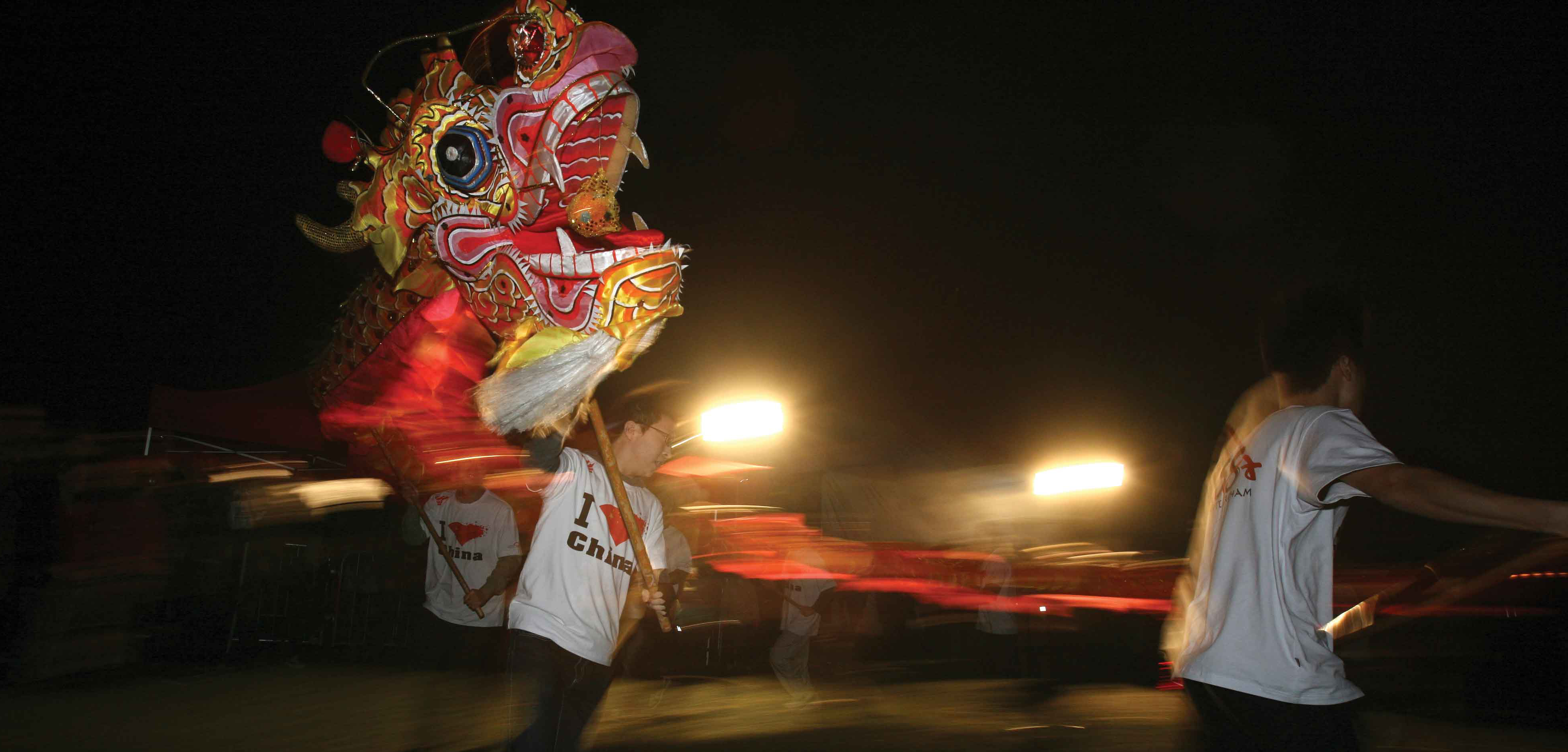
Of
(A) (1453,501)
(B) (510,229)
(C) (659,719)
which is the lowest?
(C) (659,719)

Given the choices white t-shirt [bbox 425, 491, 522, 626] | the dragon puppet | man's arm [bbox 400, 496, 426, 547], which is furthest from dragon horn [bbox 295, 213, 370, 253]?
man's arm [bbox 400, 496, 426, 547]

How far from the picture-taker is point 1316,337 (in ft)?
8.10

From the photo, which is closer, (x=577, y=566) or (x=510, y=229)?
(x=577, y=566)

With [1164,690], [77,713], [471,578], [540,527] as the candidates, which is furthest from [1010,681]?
[77,713]

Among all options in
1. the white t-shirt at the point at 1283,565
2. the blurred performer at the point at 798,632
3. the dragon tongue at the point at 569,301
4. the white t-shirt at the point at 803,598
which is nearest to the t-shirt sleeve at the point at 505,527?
the dragon tongue at the point at 569,301

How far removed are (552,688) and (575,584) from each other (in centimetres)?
37

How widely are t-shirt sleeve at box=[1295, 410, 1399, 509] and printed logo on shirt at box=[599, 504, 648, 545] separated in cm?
236

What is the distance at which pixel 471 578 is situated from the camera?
5340mm

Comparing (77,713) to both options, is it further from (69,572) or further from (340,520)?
(340,520)

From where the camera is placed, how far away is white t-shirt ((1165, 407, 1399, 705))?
2176 millimetres

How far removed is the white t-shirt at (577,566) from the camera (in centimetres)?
342

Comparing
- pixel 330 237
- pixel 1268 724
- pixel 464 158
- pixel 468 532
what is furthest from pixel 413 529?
pixel 1268 724

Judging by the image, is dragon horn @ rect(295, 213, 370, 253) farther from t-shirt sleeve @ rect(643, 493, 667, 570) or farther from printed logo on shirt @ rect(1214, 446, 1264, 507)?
printed logo on shirt @ rect(1214, 446, 1264, 507)

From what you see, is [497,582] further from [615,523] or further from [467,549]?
[615,523]
